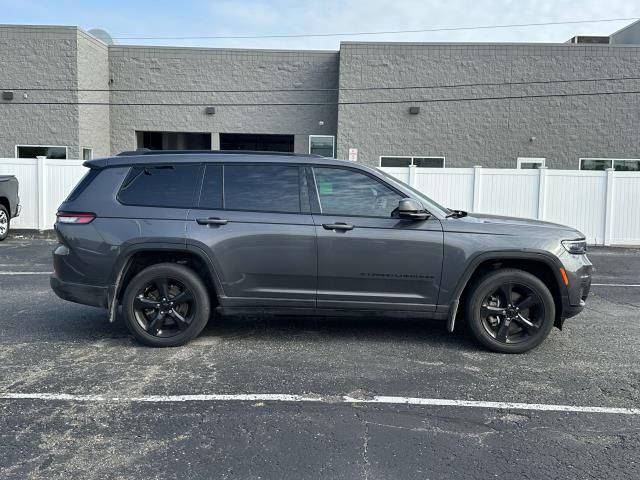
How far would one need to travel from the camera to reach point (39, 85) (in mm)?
19016

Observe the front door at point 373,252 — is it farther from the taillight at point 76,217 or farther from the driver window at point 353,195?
the taillight at point 76,217

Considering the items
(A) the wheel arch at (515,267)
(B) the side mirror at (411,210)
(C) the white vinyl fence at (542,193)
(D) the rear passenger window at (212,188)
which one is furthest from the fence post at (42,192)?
(A) the wheel arch at (515,267)

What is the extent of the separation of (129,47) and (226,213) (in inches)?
694

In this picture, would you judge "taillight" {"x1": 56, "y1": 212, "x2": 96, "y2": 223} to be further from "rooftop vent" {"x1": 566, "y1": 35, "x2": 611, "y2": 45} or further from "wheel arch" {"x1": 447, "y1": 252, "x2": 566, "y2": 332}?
"rooftop vent" {"x1": 566, "y1": 35, "x2": 611, "y2": 45}

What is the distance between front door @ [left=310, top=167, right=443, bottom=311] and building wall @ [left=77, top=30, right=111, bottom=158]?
1635 centimetres

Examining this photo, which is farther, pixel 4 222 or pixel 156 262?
pixel 4 222

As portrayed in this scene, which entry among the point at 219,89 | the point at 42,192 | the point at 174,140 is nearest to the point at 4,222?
the point at 42,192

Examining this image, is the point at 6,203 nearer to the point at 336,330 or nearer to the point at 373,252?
the point at 336,330

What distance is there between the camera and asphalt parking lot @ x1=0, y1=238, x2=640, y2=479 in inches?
134

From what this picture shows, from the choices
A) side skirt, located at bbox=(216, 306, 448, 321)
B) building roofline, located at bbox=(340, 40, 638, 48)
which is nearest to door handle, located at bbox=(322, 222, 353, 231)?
side skirt, located at bbox=(216, 306, 448, 321)

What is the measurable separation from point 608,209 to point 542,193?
5.49ft

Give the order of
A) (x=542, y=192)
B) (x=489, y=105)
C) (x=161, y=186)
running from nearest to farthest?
(x=161, y=186), (x=542, y=192), (x=489, y=105)

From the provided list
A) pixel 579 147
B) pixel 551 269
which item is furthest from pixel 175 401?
pixel 579 147

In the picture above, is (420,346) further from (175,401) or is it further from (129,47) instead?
(129,47)
